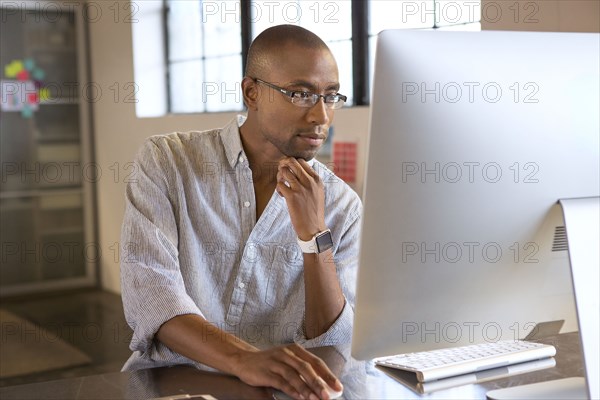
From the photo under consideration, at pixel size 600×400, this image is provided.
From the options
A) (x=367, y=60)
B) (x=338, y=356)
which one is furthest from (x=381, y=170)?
(x=367, y=60)

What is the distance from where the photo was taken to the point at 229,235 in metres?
1.67

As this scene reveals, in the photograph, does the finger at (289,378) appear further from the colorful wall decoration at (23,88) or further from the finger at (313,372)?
the colorful wall decoration at (23,88)

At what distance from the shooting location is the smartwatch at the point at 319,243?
156cm

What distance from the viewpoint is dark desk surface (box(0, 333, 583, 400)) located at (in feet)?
3.71

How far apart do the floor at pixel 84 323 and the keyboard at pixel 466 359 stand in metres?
2.72

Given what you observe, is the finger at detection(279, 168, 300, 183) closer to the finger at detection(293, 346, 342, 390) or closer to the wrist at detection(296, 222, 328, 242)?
the wrist at detection(296, 222, 328, 242)

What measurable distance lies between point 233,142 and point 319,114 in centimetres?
22

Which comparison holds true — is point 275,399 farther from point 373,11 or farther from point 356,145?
point 373,11

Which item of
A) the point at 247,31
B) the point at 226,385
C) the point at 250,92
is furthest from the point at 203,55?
the point at 226,385

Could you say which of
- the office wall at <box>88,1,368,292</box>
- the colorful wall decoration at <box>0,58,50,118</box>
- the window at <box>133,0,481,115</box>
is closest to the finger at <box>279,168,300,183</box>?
the window at <box>133,0,481,115</box>

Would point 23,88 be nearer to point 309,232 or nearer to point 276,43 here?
point 276,43

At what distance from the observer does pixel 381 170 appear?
93 centimetres

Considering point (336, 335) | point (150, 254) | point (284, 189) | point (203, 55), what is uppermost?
point (203, 55)

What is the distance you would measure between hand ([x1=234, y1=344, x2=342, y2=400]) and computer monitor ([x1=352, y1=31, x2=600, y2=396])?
112mm
